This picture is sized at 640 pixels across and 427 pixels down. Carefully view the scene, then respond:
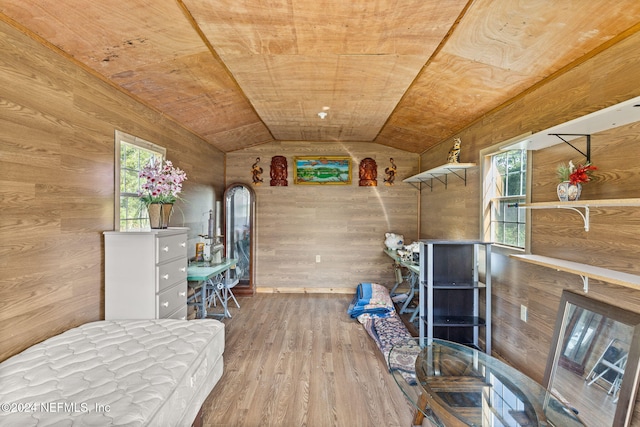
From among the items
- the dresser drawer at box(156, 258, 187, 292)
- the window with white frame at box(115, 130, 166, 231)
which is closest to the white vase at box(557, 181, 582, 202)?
the dresser drawer at box(156, 258, 187, 292)

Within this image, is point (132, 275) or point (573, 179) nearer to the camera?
point (573, 179)

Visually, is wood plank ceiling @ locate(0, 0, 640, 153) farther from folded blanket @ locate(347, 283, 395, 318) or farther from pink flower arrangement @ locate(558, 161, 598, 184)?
folded blanket @ locate(347, 283, 395, 318)

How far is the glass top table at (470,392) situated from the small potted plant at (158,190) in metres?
2.19

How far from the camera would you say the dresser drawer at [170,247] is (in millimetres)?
2238

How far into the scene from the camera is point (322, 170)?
5086 mm

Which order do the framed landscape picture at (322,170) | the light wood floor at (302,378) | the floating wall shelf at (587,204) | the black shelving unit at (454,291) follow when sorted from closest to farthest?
the floating wall shelf at (587,204) → the light wood floor at (302,378) → the black shelving unit at (454,291) → the framed landscape picture at (322,170)

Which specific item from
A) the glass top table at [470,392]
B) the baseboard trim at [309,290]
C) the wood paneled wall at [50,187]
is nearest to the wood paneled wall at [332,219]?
the baseboard trim at [309,290]

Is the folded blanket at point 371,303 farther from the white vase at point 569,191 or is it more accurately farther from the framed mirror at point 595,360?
the white vase at point 569,191

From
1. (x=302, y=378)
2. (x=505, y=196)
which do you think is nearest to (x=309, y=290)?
(x=302, y=378)

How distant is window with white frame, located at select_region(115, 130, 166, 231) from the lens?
2416mm

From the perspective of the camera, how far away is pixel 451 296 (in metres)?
2.96

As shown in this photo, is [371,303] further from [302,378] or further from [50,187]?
[50,187]

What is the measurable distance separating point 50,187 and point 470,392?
9.01 feet

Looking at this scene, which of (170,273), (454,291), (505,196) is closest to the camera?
(170,273)
